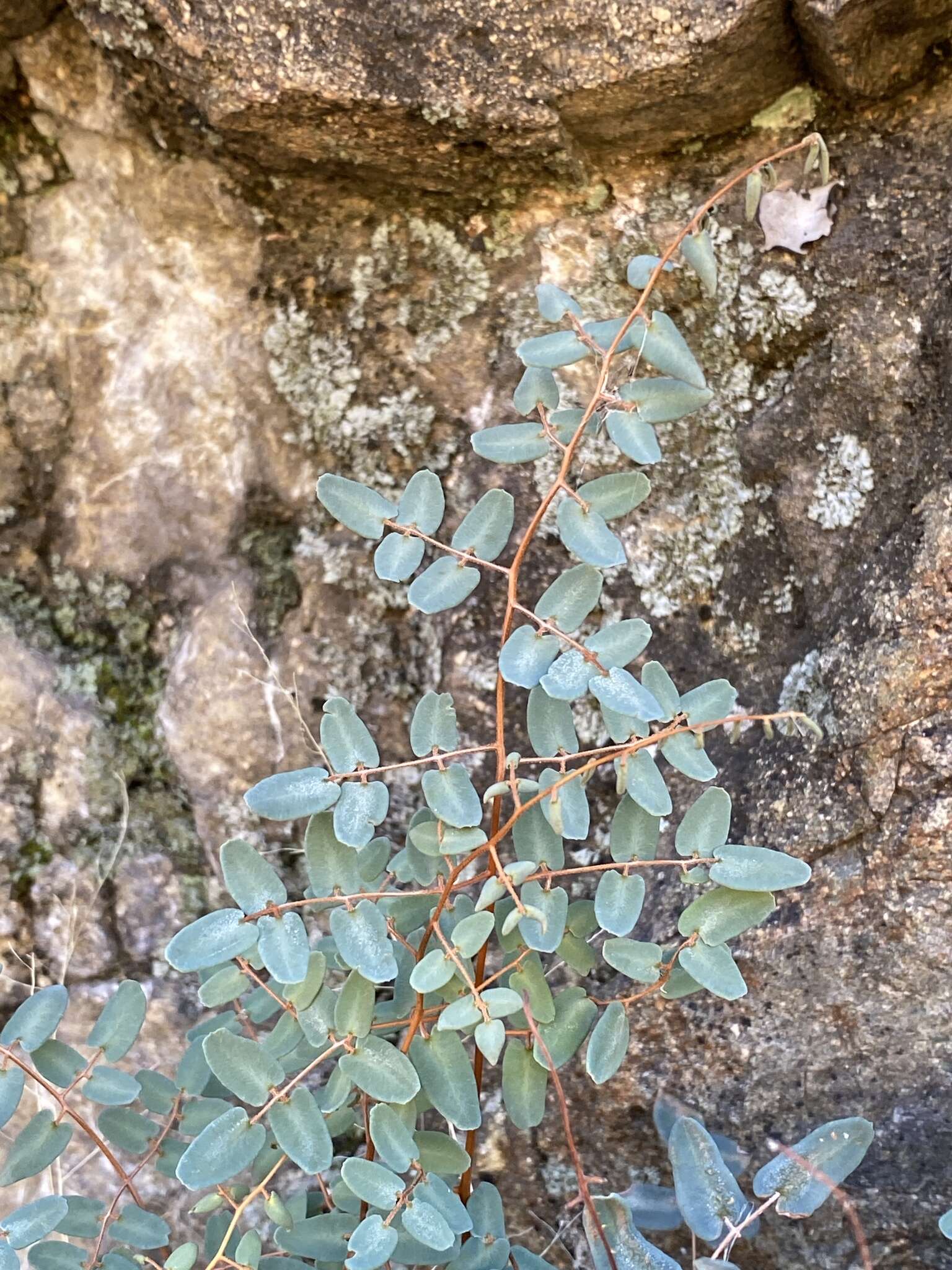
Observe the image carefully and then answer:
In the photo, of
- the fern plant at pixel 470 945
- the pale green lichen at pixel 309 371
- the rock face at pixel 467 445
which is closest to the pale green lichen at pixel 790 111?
the rock face at pixel 467 445

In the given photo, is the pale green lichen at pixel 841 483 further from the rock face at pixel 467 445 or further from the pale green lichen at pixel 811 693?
the pale green lichen at pixel 811 693

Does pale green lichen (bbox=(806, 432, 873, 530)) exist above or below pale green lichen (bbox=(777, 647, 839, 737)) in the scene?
above

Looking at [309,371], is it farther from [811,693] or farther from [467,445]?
[811,693]

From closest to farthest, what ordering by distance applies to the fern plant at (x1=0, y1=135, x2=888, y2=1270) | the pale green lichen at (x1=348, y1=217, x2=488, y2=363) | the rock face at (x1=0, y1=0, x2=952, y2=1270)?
the fern plant at (x1=0, y1=135, x2=888, y2=1270), the rock face at (x1=0, y1=0, x2=952, y2=1270), the pale green lichen at (x1=348, y1=217, x2=488, y2=363)

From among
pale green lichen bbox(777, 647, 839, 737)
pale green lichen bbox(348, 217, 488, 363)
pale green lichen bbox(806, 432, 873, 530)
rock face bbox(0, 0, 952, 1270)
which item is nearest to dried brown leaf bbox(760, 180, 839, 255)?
rock face bbox(0, 0, 952, 1270)

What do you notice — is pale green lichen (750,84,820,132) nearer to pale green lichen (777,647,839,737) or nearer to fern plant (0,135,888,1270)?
fern plant (0,135,888,1270)

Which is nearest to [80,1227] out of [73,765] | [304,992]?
[304,992]

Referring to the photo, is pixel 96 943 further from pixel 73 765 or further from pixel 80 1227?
pixel 80 1227
